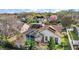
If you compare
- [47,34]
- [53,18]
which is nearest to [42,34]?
[47,34]

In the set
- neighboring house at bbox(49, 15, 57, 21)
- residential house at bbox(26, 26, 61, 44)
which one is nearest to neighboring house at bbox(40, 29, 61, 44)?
residential house at bbox(26, 26, 61, 44)

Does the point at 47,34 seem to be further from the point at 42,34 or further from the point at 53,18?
the point at 53,18

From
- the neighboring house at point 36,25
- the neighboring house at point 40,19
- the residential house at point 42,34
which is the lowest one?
the residential house at point 42,34

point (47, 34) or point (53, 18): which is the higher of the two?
point (53, 18)

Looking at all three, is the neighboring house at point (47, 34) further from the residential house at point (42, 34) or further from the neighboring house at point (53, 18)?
the neighboring house at point (53, 18)

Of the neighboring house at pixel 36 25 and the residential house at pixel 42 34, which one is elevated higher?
the neighboring house at pixel 36 25

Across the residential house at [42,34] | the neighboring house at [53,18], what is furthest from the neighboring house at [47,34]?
the neighboring house at [53,18]

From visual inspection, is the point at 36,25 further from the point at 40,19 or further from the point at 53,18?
the point at 53,18

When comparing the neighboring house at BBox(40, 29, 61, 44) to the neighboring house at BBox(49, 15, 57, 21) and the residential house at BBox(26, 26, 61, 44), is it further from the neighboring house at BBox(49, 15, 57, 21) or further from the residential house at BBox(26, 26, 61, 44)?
the neighboring house at BBox(49, 15, 57, 21)

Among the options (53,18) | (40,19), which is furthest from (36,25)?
(53,18)
